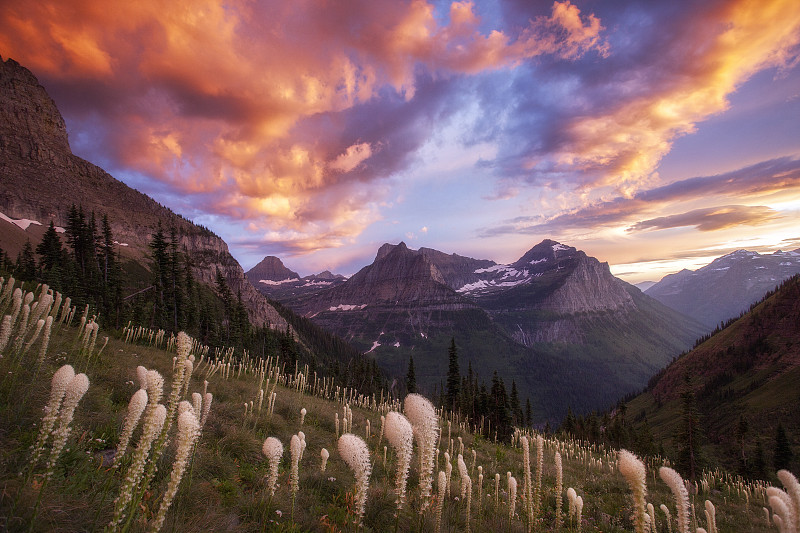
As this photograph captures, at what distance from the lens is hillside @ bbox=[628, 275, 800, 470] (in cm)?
9281

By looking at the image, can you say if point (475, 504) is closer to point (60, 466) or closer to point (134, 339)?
point (60, 466)

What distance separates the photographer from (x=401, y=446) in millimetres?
3582

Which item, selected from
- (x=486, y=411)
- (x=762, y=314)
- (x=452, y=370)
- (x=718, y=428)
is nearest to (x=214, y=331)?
(x=452, y=370)

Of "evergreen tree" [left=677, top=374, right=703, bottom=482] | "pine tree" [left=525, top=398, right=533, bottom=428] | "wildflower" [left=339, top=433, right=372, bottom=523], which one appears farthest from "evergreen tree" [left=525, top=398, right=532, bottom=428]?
"wildflower" [left=339, top=433, right=372, bottom=523]

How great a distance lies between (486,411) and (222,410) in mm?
40045

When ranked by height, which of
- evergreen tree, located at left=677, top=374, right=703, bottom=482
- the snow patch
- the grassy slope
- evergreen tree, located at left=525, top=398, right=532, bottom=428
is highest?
the snow patch

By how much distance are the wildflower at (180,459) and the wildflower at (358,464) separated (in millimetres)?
1411

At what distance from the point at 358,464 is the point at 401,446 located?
492mm

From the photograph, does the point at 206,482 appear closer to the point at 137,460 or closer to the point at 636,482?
the point at 137,460

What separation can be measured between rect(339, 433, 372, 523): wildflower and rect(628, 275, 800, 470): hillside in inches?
4384

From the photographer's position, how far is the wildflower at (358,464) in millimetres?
3406

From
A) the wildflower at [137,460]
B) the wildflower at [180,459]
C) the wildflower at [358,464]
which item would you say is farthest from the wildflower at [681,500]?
the wildflower at [137,460]

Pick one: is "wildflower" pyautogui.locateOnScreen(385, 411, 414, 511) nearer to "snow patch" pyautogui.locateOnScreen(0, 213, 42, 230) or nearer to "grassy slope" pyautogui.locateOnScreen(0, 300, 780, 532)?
"grassy slope" pyautogui.locateOnScreen(0, 300, 780, 532)

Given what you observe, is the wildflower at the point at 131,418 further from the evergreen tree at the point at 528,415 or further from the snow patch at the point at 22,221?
the snow patch at the point at 22,221
